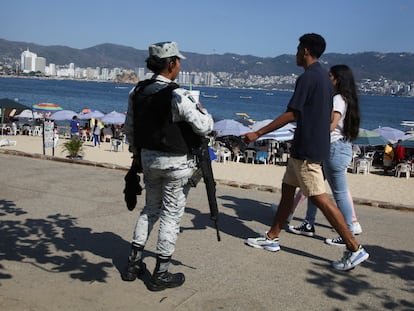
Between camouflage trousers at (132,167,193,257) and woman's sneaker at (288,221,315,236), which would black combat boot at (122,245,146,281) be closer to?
camouflage trousers at (132,167,193,257)

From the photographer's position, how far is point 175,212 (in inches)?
138

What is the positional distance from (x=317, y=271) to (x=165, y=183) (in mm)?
1526

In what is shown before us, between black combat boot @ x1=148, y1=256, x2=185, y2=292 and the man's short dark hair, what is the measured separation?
2113mm

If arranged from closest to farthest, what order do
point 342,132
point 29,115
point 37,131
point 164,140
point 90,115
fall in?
point 164,140 < point 342,132 < point 37,131 < point 90,115 < point 29,115

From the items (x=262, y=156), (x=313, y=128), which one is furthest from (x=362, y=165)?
(x=313, y=128)

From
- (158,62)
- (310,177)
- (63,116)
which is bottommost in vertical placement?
(63,116)

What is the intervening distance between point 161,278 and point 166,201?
0.55 metres

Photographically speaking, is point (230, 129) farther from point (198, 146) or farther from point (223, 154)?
point (198, 146)

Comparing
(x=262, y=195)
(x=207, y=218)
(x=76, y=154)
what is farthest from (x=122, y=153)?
(x=207, y=218)

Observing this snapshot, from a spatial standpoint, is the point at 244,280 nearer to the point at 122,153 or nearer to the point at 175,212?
the point at 175,212

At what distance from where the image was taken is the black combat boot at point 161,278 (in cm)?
340

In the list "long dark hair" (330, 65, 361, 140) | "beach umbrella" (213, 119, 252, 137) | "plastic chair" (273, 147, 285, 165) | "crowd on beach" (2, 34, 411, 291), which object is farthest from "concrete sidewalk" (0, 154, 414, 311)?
"beach umbrella" (213, 119, 252, 137)

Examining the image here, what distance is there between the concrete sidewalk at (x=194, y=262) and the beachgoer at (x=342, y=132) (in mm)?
513

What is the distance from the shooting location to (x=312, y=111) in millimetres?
3953
